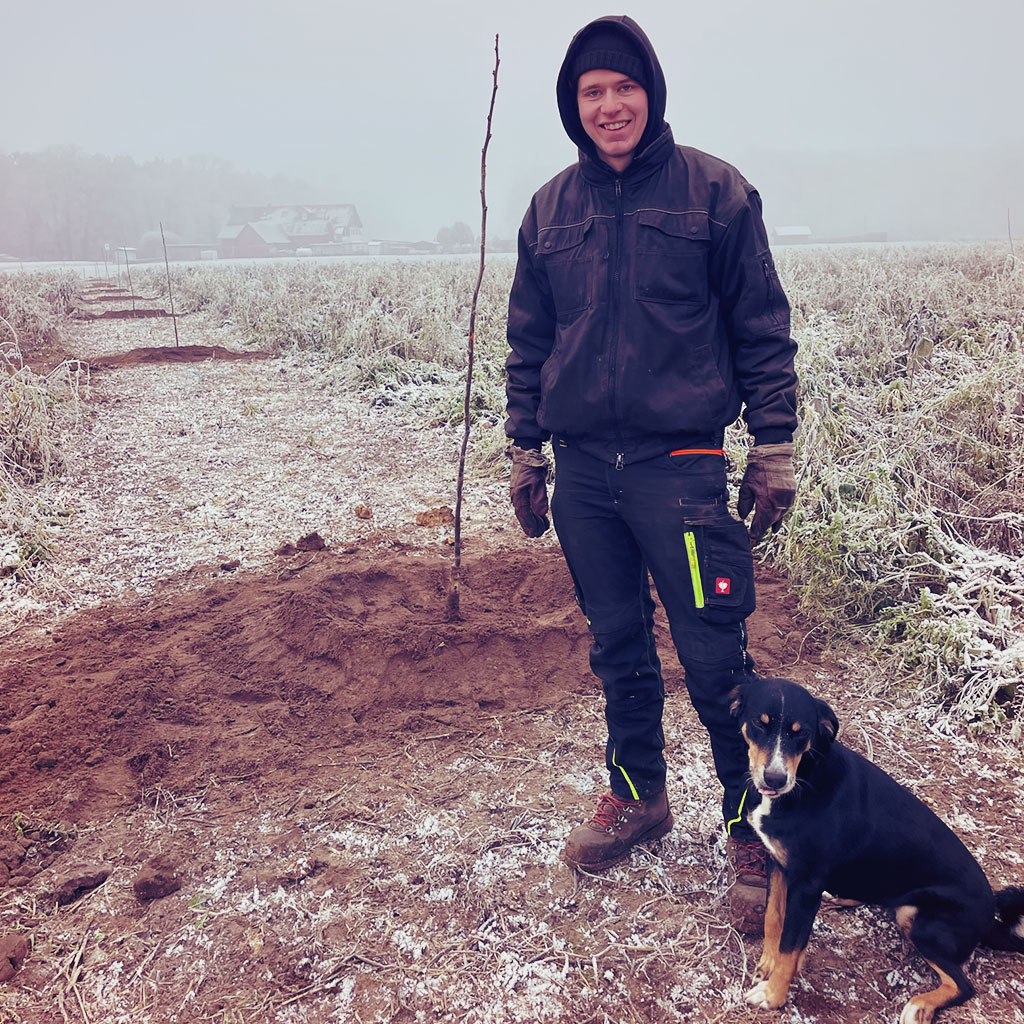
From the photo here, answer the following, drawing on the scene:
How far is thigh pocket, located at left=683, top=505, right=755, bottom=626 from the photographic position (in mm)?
2053

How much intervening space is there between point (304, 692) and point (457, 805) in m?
1.05

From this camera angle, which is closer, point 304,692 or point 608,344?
point 608,344

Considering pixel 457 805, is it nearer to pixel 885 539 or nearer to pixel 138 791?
pixel 138 791

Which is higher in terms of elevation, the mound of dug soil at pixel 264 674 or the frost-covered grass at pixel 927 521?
the frost-covered grass at pixel 927 521

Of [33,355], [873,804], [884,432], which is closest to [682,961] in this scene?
[873,804]

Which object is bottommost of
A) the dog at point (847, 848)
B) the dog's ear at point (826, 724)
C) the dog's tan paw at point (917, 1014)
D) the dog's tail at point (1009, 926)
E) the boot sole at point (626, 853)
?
the boot sole at point (626, 853)

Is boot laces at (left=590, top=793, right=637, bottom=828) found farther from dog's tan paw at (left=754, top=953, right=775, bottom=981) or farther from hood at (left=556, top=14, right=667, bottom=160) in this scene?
hood at (left=556, top=14, right=667, bottom=160)

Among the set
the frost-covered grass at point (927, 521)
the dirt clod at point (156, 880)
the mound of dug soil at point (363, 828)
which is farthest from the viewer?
the frost-covered grass at point (927, 521)

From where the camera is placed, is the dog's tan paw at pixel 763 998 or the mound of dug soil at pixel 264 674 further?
the mound of dug soil at pixel 264 674

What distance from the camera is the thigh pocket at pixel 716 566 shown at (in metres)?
2.05

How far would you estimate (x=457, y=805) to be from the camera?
2.74 metres

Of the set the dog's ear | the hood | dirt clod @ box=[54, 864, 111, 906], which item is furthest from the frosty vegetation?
dirt clod @ box=[54, 864, 111, 906]

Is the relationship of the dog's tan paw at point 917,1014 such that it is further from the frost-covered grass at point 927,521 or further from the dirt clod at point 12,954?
the dirt clod at point 12,954

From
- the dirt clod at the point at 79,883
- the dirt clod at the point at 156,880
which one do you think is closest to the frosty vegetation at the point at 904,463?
the dirt clod at the point at 156,880
